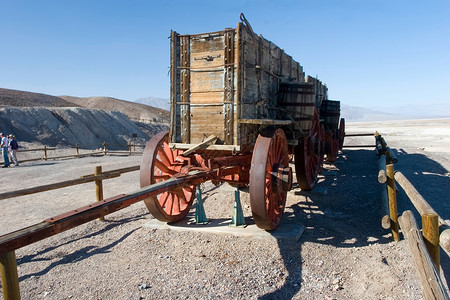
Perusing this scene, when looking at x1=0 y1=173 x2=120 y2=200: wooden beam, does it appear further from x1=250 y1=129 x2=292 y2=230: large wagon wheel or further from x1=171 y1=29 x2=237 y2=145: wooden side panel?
x1=250 y1=129 x2=292 y2=230: large wagon wheel

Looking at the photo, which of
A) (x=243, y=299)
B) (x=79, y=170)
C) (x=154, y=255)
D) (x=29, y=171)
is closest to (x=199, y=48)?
(x=154, y=255)

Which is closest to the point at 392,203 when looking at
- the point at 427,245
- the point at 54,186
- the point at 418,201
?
the point at 418,201

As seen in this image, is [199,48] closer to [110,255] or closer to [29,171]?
[110,255]

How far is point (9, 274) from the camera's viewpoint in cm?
231

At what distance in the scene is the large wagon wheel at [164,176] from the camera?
5.13 m

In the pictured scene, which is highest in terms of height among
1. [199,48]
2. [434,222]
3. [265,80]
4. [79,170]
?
[199,48]

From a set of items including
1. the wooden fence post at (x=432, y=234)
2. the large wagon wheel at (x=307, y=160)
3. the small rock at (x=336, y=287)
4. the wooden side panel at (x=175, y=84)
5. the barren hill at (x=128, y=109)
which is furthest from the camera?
the barren hill at (x=128, y=109)

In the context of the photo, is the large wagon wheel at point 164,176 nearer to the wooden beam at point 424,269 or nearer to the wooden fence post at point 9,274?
the wooden fence post at point 9,274

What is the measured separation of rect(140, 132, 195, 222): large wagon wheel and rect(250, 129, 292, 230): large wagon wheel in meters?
1.15

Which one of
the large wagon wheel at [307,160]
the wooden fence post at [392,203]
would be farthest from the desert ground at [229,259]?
the large wagon wheel at [307,160]

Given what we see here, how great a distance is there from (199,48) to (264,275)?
3.38 meters

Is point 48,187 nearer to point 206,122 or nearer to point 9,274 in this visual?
point 206,122

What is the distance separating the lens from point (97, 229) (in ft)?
19.1

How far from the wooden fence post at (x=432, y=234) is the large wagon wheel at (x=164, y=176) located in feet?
10.3
